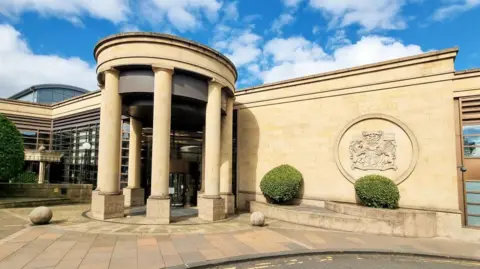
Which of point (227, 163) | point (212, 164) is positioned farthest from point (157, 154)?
point (227, 163)

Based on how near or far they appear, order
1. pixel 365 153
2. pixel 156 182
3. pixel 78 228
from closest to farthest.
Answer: pixel 78 228 → pixel 156 182 → pixel 365 153

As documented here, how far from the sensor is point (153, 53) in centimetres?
1306

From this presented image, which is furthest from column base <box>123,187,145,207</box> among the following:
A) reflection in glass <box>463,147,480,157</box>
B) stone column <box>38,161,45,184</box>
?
reflection in glass <box>463,147,480,157</box>

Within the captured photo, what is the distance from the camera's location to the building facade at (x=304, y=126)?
1302cm

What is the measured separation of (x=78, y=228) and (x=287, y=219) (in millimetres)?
9085

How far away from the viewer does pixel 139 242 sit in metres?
Answer: 9.44

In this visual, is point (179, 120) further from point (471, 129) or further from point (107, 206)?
point (471, 129)

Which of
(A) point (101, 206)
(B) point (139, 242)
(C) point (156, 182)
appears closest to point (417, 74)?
(C) point (156, 182)

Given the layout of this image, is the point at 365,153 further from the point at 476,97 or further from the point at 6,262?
the point at 6,262

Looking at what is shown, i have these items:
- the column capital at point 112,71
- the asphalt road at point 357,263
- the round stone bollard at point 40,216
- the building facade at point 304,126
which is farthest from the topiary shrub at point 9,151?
the asphalt road at point 357,263

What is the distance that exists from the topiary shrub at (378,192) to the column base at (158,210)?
882 cm

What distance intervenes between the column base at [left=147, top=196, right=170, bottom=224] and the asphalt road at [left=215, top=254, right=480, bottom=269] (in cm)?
540

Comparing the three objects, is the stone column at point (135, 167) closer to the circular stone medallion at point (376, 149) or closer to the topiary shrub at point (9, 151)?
the topiary shrub at point (9, 151)

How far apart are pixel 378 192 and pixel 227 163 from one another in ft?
25.5
